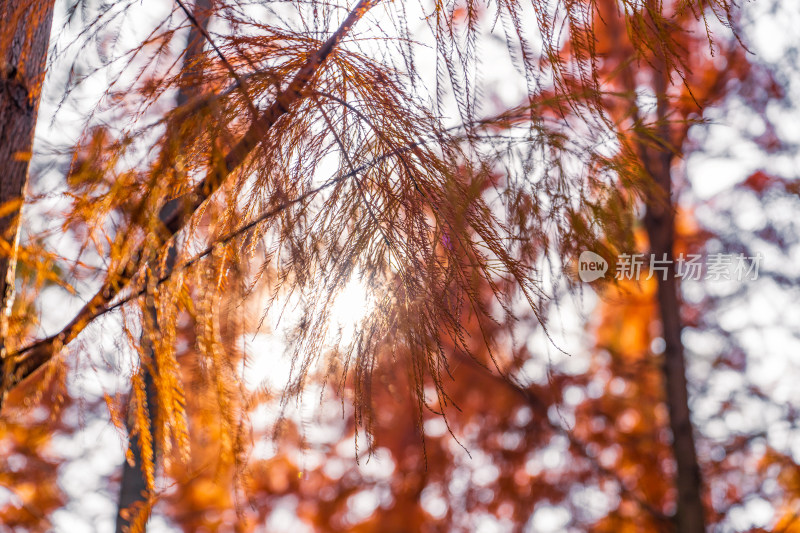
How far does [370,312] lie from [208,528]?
190 inches

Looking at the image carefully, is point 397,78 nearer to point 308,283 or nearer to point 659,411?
point 308,283

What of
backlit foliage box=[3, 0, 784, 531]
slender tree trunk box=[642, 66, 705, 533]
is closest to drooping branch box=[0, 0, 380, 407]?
backlit foliage box=[3, 0, 784, 531]

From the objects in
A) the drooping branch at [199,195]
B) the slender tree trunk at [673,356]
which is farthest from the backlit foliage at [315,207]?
the slender tree trunk at [673,356]

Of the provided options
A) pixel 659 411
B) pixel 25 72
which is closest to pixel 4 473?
pixel 25 72

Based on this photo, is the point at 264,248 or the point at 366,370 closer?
the point at 366,370

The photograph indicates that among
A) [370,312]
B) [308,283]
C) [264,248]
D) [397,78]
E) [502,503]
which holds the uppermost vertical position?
[397,78]

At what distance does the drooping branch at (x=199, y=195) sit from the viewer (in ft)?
4.09

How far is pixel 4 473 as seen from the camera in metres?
4.38

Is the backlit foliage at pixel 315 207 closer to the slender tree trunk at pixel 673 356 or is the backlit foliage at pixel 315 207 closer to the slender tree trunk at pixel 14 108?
the slender tree trunk at pixel 14 108

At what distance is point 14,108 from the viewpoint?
1369 millimetres

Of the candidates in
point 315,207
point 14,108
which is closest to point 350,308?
point 315,207

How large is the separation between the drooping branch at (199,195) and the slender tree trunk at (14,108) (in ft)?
0.24

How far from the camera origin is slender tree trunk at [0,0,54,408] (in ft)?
4.35

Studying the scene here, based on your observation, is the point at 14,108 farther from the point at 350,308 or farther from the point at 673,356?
the point at 673,356
